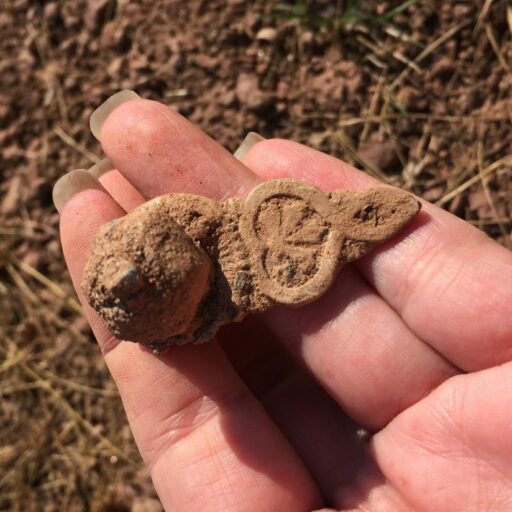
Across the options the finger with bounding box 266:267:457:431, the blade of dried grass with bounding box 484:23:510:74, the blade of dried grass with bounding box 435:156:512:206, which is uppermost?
the blade of dried grass with bounding box 484:23:510:74

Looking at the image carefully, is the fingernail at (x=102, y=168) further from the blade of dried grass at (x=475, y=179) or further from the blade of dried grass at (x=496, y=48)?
the blade of dried grass at (x=496, y=48)

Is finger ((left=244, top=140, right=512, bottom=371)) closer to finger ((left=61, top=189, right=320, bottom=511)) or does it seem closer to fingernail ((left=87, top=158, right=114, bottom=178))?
finger ((left=61, top=189, right=320, bottom=511))

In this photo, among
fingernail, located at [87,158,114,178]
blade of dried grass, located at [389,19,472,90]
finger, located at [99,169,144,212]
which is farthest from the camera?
blade of dried grass, located at [389,19,472,90]

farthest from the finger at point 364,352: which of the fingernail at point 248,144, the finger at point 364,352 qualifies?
the fingernail at point 248,144

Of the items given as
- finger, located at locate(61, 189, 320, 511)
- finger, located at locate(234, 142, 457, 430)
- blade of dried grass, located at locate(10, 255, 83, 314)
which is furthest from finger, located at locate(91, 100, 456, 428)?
blade of dried grass, located at locate(10, 255, 83, 314)

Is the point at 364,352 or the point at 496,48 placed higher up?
the point at 496,48

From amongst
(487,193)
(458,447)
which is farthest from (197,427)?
(487,193)

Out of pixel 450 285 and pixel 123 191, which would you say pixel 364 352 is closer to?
pixel 450 285
